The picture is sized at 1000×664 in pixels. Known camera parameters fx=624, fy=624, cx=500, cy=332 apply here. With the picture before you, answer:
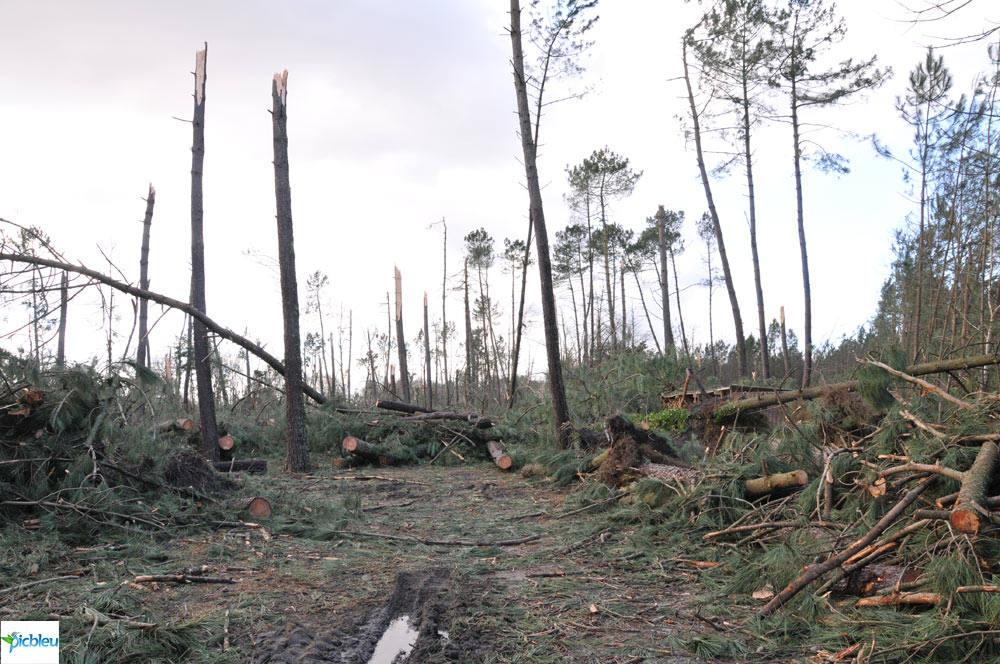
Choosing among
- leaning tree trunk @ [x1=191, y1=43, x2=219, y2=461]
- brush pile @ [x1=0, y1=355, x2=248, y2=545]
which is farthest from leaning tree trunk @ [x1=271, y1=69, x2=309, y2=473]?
brush pile @ [x1=0, y1=355, x2=248, y2=545]

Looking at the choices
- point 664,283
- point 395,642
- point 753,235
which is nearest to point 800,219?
point 753,235

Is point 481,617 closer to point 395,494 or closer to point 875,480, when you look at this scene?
point 875,480

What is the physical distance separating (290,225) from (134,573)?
7.27 meters

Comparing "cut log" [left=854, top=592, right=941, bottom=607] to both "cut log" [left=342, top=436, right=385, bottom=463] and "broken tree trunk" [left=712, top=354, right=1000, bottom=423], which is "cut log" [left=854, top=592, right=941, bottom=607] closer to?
"broken tree trunk" [left=712, top=354, right=1000, bottom=423]

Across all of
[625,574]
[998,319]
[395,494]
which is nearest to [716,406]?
[998,319]

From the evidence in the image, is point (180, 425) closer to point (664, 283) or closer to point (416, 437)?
point (416, 437)

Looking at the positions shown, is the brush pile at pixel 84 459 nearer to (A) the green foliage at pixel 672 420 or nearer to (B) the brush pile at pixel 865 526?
(B) the brush pile at pixel 865 526

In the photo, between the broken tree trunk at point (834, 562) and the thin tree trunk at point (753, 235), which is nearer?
the broken tree trunk at point (834, 562)

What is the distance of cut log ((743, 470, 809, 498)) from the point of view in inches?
193

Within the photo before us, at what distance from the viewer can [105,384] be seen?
5.89 meters

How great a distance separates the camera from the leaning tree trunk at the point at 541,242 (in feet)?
33.1

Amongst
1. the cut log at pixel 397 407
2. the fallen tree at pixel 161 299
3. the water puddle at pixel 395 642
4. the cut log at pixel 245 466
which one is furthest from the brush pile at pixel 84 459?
the cut log at pixel 397 407

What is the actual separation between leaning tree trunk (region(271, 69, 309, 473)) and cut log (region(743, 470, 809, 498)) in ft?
24.9

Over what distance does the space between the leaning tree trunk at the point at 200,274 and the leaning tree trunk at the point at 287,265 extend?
5.21ft
